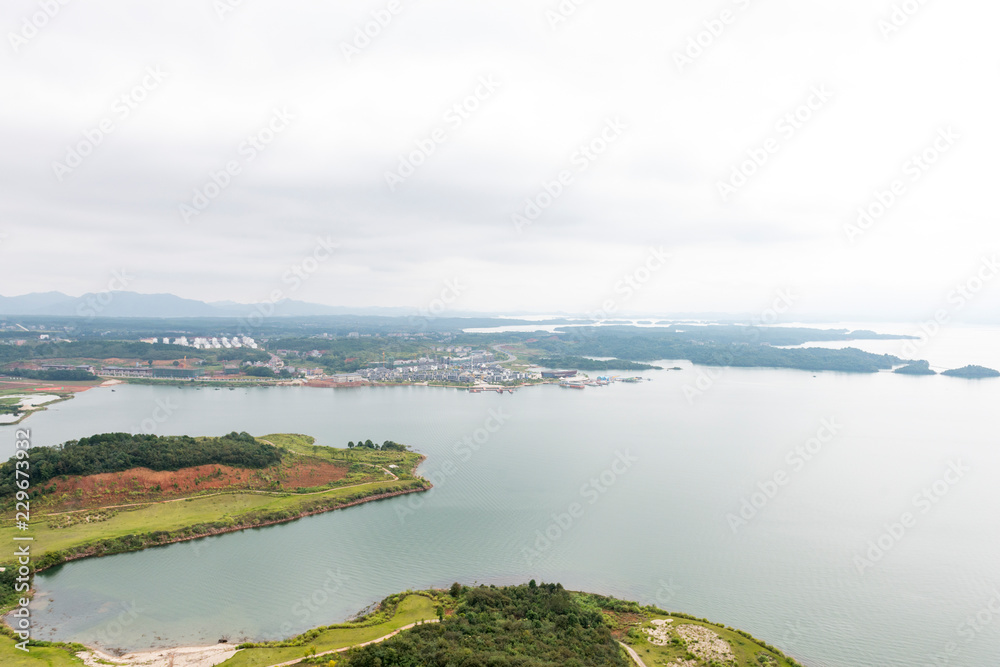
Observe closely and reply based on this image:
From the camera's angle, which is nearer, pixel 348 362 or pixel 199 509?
pixel 199 509

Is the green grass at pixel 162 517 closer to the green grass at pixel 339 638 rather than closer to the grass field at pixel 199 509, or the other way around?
the grass field at pixel 199 509

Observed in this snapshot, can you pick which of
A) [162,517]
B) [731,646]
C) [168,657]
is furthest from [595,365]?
[168,657]

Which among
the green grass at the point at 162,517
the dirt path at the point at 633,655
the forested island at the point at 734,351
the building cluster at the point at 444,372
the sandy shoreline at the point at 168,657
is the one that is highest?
the forested island at the point at 734,351

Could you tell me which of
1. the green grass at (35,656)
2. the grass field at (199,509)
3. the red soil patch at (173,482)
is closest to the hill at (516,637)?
the green grass at (35,656)

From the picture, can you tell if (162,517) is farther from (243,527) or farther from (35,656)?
(35,656)

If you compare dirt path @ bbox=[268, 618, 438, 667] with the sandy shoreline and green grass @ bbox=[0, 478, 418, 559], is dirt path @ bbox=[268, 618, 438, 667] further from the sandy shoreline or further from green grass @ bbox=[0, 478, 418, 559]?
green grass @ bbox=[0, 478, 418, 559]

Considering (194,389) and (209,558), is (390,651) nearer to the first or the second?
(209,558)

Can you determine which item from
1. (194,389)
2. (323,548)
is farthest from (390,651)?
(194,389)
